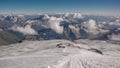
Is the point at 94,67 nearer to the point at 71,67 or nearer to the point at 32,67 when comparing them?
the point at 71,67

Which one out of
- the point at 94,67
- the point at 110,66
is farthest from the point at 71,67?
the point at 110,66

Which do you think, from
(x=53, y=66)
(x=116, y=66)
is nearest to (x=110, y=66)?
(x=116, y=66)

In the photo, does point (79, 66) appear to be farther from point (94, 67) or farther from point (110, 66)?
point (110, 66)

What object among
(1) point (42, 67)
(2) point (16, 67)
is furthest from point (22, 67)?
(1) point (42, 67)

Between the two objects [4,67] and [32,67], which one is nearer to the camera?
[32,67]

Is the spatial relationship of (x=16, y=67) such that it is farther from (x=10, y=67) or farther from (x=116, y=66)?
(x=116, y=66)

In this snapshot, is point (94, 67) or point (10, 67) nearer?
point (94, 67)

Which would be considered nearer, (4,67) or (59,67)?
(59,67)
